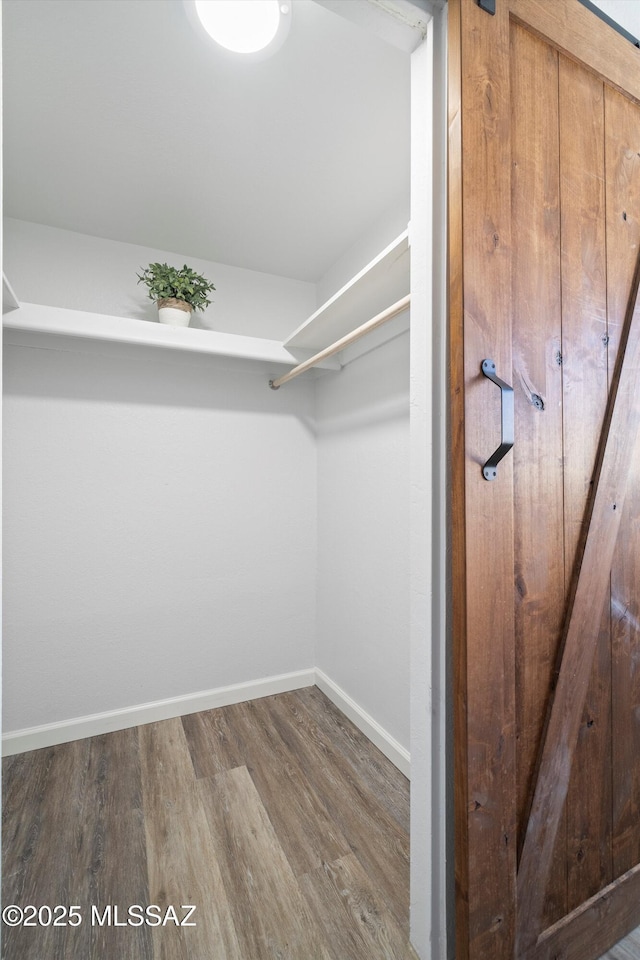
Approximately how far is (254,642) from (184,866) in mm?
1110

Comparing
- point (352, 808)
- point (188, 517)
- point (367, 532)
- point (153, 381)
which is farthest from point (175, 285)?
point (352, 808)

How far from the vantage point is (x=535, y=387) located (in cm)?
94

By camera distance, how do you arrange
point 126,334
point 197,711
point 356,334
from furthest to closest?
point 197,711 < point 126,334 < point 356,334

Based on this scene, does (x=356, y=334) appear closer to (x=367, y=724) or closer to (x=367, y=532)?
(x=367, y=532)

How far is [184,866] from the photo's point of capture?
1.37 m

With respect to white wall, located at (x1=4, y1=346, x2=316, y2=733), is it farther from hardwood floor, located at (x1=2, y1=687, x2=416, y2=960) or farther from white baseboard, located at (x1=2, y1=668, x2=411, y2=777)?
hardwood floor, located at (x1=2, y1=687, x2=416, y2=960)

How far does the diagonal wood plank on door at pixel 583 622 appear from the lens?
3.16ft

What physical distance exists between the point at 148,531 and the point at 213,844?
134 cm

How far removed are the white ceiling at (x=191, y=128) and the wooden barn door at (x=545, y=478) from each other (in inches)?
23.8

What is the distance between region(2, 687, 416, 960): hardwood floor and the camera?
1.17 meters

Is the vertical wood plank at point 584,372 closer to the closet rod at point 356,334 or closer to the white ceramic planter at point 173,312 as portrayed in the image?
the closet rod at point 356,334

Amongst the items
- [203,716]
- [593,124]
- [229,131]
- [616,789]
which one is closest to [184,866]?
[203,716]

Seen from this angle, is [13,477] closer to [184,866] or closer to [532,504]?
[184,866]

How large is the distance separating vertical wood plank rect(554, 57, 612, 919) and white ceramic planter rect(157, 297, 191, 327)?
5.31ft
